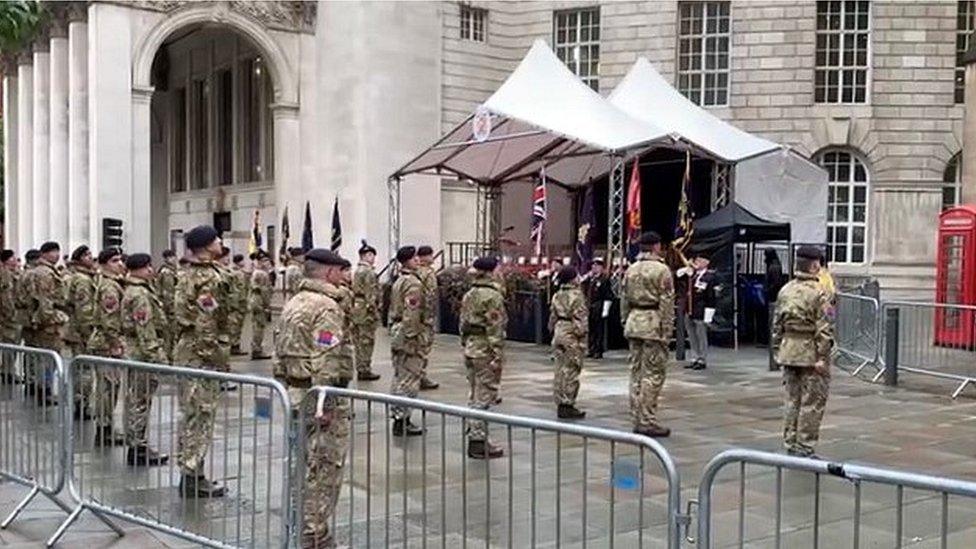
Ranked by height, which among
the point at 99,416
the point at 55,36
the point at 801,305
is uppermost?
the point at 55,36

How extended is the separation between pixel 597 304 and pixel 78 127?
19.2 metres

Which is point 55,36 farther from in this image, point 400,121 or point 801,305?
point 801,305

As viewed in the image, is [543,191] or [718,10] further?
[718,10]

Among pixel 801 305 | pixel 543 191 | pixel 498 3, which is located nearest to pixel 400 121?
pixel 498 3

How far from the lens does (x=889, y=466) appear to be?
8844mm

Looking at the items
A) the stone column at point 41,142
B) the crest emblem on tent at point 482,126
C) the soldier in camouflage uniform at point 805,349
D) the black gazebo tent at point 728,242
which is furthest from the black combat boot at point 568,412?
the stone column at point 41,142

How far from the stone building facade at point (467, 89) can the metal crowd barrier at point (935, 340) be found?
1438 cm

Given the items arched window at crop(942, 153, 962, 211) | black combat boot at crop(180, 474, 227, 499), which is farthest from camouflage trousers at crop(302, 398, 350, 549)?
arched window at crop(942, 153, 962, 211)

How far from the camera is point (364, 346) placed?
47.5ft

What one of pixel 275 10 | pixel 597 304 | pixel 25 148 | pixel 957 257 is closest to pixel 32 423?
pixel 597 304

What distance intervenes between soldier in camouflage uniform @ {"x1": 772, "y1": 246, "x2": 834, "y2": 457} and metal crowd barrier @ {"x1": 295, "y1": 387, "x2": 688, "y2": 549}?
1995 millimetres

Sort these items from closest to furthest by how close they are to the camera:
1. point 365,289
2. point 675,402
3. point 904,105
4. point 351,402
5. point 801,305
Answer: point 351,402, point 801,305, point 675,402, point 365,289, point 904,105

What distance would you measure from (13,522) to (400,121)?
23.9m

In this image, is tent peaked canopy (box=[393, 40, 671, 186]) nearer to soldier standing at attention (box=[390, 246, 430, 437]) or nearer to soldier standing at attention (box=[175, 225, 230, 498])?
soldier standing at attention (box=[390, 246, 430, 437])
